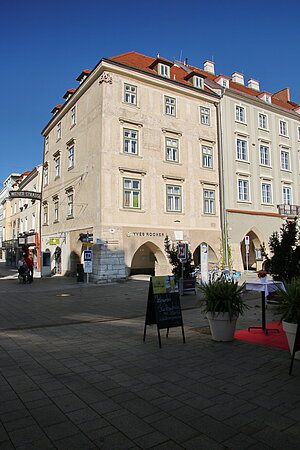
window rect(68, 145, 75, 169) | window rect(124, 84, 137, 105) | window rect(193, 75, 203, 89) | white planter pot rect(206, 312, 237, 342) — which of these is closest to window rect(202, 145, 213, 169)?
window rect(193, 75, 203, 89)

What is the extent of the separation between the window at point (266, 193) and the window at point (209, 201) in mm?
Result: 5307

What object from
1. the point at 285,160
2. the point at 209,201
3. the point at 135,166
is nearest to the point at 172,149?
the point at 135,166

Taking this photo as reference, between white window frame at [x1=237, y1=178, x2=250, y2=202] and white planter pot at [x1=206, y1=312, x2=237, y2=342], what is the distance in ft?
71.0

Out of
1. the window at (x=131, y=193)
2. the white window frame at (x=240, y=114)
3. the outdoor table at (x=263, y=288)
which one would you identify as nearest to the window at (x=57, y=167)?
the window at (x=131, y=193)

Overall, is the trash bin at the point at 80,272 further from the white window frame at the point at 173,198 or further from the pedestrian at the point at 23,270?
the white window frame at the point at 173,198

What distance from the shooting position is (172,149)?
2483cm

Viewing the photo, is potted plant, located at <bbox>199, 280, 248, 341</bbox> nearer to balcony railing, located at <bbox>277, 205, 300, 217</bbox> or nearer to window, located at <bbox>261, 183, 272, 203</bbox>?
window, located at <bbox>261, 183, 272, 203</bbox>

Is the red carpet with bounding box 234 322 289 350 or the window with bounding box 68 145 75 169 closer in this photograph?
the red carpet with bounding box 234 322 289 350

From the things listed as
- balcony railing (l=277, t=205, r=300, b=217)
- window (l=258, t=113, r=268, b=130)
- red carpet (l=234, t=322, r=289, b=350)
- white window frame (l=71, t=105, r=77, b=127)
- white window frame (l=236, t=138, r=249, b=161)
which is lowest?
red carpet (l=234, t=322, r=289, b=350)

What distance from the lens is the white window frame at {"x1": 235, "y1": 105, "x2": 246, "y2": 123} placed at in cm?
2862

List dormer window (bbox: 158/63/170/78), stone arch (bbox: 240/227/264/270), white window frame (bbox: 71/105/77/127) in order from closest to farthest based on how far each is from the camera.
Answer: dormer window (bbox: 158/63/170/78) → white window frame (bbox: 71/105/77/127) → stone arch (bbox: 240/227/264/270)

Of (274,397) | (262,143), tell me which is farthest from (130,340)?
(262,143)

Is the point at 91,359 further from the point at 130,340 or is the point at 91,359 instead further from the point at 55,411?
the point at 55,411

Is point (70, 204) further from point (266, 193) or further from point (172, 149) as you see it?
point (266, 193)
